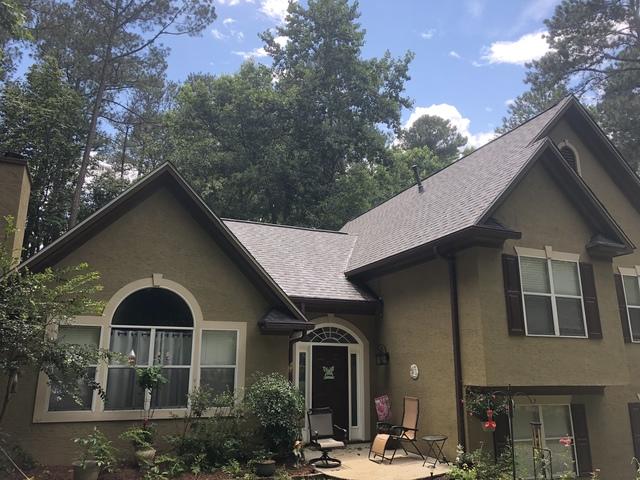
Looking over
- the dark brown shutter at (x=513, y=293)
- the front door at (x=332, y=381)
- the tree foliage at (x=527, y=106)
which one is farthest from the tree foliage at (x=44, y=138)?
the tree foliage at (x=527, y=106)

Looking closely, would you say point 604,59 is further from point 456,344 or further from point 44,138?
point 44,138

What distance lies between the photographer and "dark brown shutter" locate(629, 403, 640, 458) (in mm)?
10266

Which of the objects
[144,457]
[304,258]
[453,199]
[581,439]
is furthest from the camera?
[304,258]

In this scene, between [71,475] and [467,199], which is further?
[467,199]

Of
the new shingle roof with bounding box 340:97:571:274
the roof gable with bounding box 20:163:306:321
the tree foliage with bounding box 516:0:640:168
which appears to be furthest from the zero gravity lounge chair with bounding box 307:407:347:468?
the tree foliage with bounding box 516:0:640:168

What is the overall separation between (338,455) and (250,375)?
2.43m

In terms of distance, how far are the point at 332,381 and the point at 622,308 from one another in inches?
270

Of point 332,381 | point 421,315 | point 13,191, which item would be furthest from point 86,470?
point 421,315

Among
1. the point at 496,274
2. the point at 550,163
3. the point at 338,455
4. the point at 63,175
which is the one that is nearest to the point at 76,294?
the point at 338,455

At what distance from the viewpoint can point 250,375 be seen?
30.1 feet

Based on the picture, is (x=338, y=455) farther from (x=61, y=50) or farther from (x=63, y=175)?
(x=61, y=50)

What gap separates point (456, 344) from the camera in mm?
9023

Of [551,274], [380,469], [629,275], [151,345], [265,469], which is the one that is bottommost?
[380,469]

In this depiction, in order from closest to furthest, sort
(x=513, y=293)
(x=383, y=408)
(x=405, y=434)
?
(x=513, y=293)
(x=405, y=434)
(x=383, y=408)
